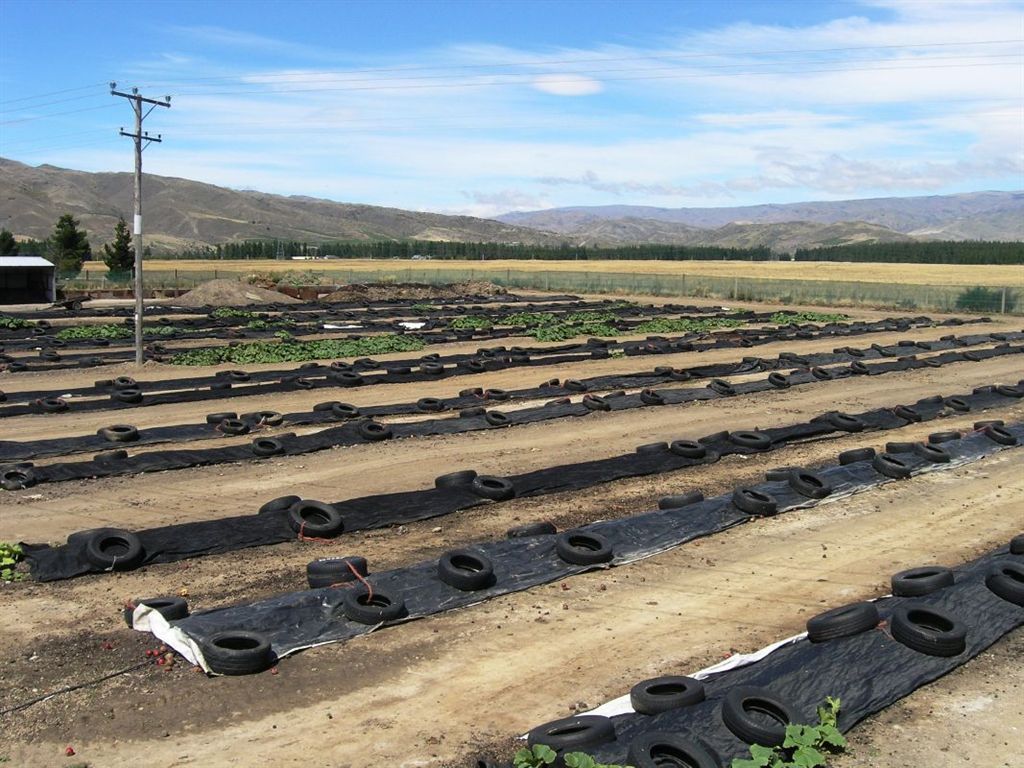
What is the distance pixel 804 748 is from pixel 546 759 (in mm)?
1642

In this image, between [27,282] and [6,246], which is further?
[6,246]

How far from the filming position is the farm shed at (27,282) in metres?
52.1

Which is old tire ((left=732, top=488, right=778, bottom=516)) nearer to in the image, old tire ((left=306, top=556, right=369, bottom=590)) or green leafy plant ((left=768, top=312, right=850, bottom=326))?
old tire ((left=306, top=556, right=369, bottom=590))

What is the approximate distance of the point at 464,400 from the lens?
2138cm

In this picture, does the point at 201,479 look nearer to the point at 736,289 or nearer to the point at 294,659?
the point at 294,659

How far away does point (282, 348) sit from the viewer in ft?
101

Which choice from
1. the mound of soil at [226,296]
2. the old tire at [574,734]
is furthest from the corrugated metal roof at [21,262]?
the old tire at [574,734]

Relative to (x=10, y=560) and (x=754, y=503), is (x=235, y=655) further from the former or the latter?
(x=754, y=503)

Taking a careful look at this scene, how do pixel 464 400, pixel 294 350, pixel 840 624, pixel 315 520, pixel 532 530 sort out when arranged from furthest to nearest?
pixel 294 350
pixel 464 400
pixel 315 520
pixel 532 530
pixel 840 624

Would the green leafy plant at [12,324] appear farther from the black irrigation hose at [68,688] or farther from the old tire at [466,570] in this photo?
the black irrigation hose at [68,688]

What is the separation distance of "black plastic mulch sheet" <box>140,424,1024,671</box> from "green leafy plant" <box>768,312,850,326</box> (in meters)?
30.6

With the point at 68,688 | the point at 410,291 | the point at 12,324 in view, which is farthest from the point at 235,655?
the point at 410,291

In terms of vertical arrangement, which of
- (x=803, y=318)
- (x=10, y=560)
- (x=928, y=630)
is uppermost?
(x=803, y=318)

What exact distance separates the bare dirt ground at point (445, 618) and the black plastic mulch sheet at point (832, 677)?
161 millimetres
